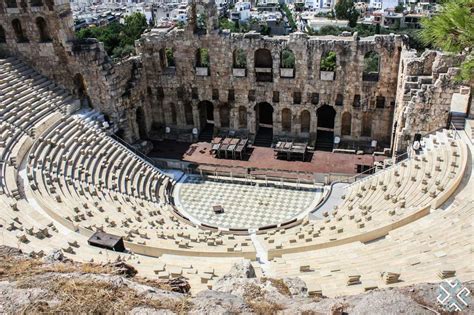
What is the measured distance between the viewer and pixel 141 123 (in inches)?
1444

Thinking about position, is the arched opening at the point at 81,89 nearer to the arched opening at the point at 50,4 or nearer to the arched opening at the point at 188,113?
the arched opening at the point at 50,4

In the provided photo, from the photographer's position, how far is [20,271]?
11195 mm

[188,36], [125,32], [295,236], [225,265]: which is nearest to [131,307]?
[225,265]

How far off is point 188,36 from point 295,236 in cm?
1952

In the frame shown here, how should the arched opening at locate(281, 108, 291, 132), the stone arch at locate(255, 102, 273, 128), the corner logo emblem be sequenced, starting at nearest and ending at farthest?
1. the corner logo emblem
2. the arched opening at locate(281, 108, 291, 132)
3. the stone arch at locate(255, 102, 273, 128)

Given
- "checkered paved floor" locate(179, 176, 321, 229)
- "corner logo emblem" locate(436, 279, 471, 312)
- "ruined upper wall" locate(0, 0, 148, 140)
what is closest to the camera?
"corner logo emblem" locate(436, 279, 471, 312)

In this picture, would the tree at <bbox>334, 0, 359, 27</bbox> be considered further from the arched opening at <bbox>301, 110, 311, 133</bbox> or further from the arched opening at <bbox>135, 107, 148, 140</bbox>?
the arched opening at <bbox>135, 107, 148, 140</bbox>

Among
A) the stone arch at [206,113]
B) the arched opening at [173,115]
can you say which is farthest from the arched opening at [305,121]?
the arched opening at [173,115]

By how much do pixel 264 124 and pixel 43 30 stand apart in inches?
761

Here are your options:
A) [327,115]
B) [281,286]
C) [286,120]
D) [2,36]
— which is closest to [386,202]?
[281,286]

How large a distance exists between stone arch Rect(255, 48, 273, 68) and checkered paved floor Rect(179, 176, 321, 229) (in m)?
11.1

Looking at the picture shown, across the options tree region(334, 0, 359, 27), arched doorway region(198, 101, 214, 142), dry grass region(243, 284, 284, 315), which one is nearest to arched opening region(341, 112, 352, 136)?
arched doorway region(198, 101, 214, 142)

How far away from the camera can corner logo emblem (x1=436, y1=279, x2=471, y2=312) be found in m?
8.80

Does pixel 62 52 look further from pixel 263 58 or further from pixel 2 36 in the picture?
pixel 263 58
